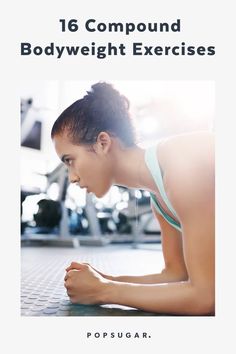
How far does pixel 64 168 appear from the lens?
3.10m

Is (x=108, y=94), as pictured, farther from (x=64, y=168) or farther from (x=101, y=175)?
(x=64, y=168)

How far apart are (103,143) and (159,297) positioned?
35 centimetres

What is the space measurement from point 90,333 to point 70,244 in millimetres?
2179

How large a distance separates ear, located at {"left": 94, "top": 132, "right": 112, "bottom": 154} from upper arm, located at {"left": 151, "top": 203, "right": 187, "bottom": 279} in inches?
9.2

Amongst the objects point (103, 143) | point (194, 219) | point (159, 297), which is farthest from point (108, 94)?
point (159, 297)

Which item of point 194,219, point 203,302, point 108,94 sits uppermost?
point 108,94

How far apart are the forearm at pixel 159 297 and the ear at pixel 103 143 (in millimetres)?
297

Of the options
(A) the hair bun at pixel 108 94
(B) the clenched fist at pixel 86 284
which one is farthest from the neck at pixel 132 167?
(B) the clenched fist at pixel 86 284

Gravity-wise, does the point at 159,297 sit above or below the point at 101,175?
below

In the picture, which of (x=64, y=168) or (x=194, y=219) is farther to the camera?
(x=64, y=168)

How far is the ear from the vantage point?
84 cm

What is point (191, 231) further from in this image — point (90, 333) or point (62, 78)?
point (62, 78)

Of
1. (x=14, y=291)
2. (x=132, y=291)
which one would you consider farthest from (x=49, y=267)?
(x=132, y=291)

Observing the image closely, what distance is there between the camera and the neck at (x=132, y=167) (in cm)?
87
